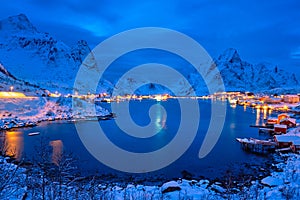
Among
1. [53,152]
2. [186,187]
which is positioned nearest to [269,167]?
[186,187]

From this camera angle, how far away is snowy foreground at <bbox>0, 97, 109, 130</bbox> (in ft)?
107

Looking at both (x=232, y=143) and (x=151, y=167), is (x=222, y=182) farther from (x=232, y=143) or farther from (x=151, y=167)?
(x=232, y=143)

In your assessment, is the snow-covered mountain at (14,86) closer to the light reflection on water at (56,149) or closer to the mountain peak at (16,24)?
the light reflection on water at (56,149)

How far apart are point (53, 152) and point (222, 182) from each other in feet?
43.5

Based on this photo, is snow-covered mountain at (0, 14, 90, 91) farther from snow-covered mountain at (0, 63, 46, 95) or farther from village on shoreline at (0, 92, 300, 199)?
village on shoreline at (0, 92, 300, 199)

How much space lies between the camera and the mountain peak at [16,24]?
13638 cm

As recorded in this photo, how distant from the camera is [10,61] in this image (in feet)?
344

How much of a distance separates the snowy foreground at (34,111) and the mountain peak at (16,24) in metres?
117

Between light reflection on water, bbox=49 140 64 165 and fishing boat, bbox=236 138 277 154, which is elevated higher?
fishing boat, bbox=236 138 277 154

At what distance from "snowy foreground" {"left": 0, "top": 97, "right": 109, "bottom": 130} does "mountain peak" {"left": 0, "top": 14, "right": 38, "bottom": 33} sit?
11739 centimetres

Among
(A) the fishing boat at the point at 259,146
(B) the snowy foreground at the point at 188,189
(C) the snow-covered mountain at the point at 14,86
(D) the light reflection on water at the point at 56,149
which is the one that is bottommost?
(B) the snowy foreground at the point at 188,189

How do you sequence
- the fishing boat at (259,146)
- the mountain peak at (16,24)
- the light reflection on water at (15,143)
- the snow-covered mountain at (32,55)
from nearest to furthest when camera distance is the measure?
the light reflection on water at (15,143) → the fishing boat at (259,146) → the snow-covered mountain at (32,55) → the mountain peak at (16,24)

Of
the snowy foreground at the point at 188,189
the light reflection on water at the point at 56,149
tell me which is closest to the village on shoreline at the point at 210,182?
the snowy foreground at the point at 188,189

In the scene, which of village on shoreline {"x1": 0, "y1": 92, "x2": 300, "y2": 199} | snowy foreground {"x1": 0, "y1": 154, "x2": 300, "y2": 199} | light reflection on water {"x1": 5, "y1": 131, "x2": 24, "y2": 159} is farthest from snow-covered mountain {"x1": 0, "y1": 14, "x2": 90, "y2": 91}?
snowy foreground {"x1": 0, "y1": 154, "x2": 300, "y2": 199}
